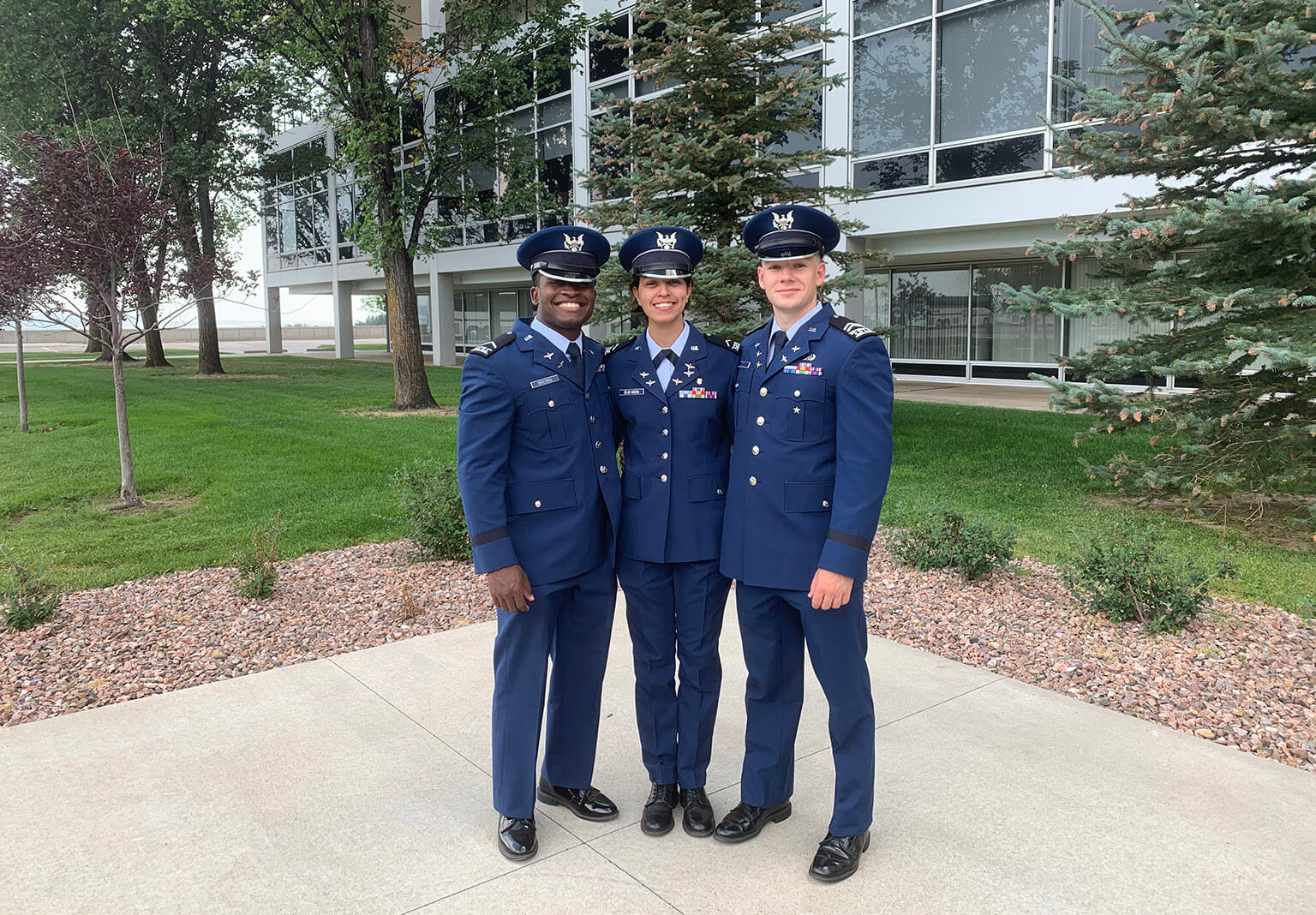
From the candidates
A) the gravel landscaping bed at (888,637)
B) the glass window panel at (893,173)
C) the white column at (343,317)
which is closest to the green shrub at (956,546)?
the gravel landscaping bed at (888,637)

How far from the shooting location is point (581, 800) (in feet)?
10.6

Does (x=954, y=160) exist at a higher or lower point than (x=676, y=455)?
higher

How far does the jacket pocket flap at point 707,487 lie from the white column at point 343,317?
110 feet

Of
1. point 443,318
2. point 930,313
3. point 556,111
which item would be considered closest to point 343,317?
point 443,318

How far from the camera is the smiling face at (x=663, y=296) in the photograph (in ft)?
9.89

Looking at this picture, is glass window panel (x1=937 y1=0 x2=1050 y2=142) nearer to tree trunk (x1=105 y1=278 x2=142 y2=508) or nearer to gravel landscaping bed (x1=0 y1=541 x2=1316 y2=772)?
gravel landscaping bed (x1=0 y1=541 x2=1316 y2=772)

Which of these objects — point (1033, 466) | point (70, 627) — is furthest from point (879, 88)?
point (70, 627)

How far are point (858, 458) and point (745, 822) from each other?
1254 millimetres

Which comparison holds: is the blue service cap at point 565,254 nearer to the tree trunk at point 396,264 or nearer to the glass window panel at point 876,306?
the tree trunk at point 396,264

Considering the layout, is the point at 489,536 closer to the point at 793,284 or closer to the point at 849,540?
the point at 849,540

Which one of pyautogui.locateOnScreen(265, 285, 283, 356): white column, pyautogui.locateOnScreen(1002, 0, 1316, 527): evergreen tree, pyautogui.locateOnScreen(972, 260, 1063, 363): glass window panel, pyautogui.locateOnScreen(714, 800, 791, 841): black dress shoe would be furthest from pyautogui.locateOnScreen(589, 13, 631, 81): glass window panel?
pyautogui.locateOnScreen(265, 285, 283, 356): white column

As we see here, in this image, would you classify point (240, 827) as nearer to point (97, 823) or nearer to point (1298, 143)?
point (97, 823)

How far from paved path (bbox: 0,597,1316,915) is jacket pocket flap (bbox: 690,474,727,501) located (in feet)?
3.66

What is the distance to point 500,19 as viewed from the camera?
15.7m
